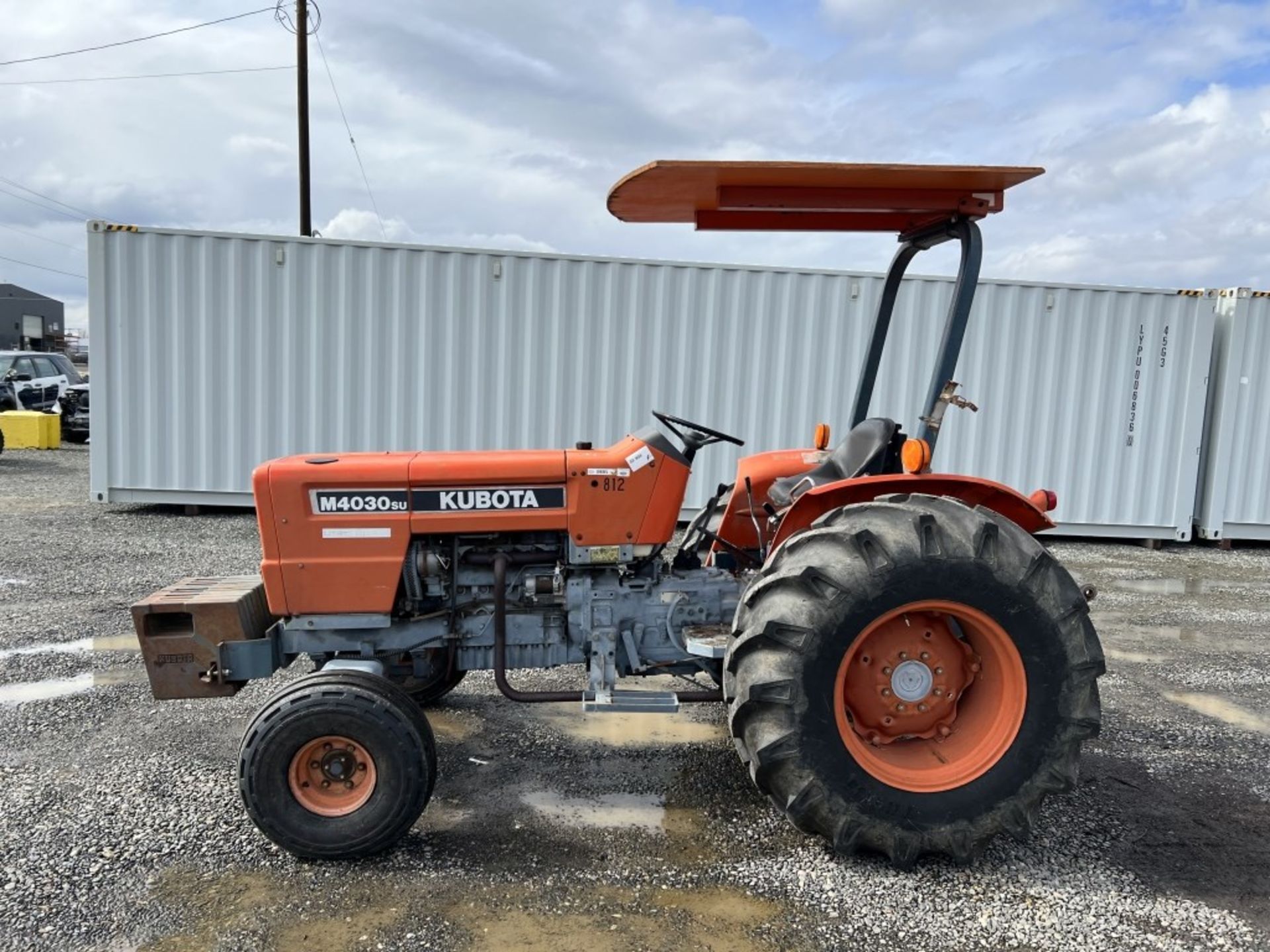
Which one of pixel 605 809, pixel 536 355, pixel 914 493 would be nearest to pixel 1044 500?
pixel 914 493

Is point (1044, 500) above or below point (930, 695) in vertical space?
above

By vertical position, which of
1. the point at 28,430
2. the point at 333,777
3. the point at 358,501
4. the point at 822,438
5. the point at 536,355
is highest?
the point at 536,355

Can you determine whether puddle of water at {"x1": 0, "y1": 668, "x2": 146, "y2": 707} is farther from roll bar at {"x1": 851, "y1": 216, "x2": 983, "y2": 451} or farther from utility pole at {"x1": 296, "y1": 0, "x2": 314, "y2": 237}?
utility pole at {"x1": 296, "y1": 0, "x2": 314, "y2": 237}

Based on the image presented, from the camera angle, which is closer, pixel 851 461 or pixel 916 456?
pixel 916 456

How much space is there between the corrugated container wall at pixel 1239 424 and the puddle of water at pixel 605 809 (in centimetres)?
828

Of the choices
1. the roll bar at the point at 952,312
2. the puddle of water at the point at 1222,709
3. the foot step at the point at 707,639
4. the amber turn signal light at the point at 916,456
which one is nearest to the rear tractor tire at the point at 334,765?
the foot step at the point at 707,639

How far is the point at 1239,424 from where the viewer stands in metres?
8.78

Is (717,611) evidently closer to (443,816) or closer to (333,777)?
(443,816)

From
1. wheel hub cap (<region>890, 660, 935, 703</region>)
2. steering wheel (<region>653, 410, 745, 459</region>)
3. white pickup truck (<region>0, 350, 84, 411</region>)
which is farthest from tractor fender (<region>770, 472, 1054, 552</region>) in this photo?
white pickup truck (<region>0, 350, 84, 411</region>)

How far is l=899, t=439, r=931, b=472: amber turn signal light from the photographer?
2932 millimetres

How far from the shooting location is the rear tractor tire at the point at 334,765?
2.64m

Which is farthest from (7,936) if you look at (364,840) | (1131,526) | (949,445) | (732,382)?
(1131,526)

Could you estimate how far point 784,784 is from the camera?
262cm

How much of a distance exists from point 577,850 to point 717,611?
3.24ft
